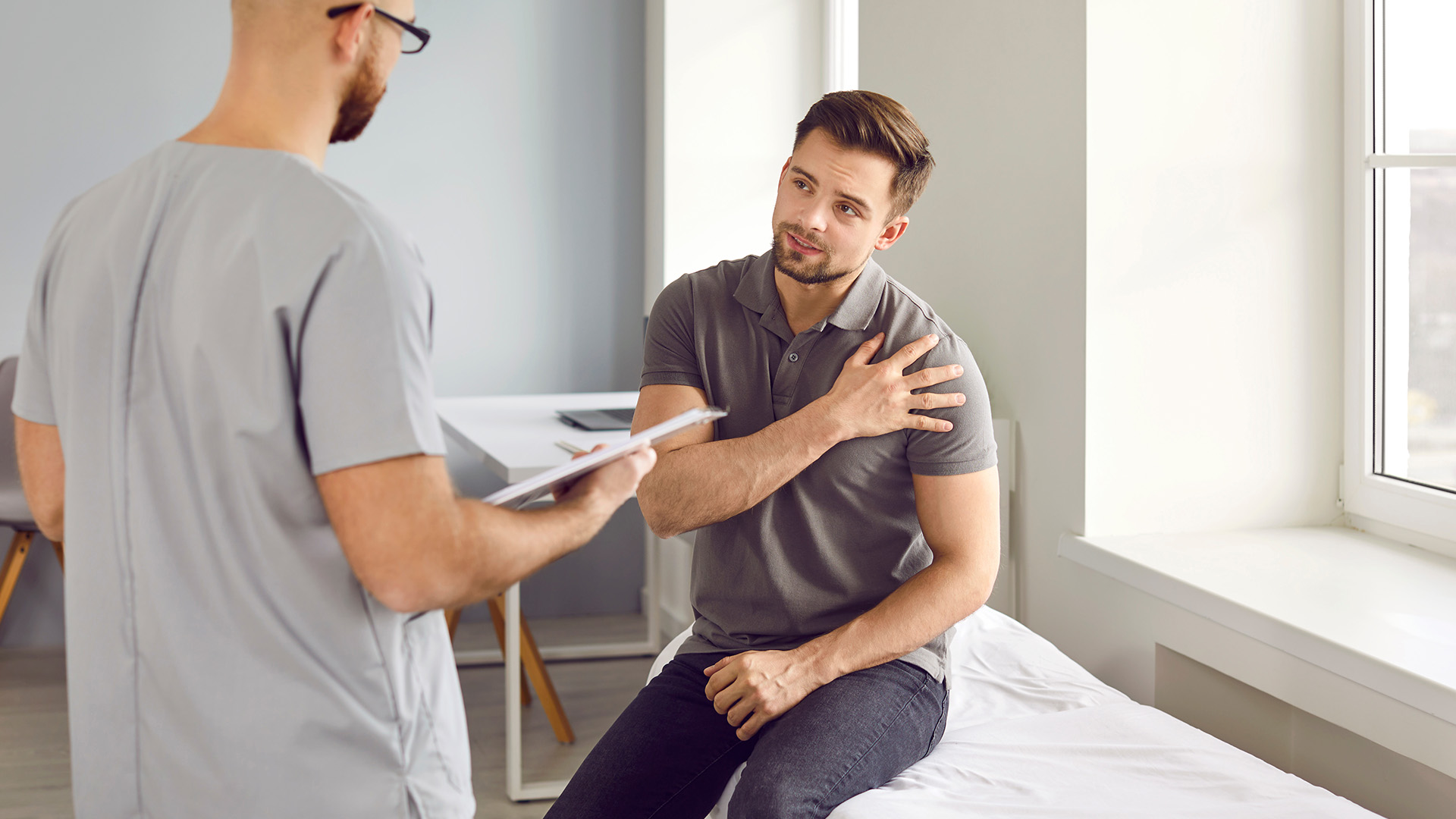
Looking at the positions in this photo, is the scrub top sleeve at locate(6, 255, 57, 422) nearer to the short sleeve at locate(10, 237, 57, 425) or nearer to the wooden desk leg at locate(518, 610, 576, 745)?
the short sleeve at locate(10, 237, 57, 425)

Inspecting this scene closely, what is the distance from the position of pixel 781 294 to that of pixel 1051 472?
754 mm

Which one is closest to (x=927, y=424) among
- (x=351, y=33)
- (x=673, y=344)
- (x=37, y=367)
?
(x=673, y=344)

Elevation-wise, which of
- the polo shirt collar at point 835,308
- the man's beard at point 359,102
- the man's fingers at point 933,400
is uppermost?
the man's beard at point 359,102

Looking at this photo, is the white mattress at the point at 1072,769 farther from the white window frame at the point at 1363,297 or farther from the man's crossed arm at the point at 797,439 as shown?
the white window frame at the point at 1363,297

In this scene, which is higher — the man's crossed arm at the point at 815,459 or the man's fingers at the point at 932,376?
the man's fingers at the point at 932,376

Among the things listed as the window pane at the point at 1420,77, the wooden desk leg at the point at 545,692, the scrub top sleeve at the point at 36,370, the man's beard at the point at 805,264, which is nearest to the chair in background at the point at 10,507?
the wooden desk leg at the point at 545,692

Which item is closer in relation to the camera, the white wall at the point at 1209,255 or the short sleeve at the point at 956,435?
the short sleeve at the point at 956,435

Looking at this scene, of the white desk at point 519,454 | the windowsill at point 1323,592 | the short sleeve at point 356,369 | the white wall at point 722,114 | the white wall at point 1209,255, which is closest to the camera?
the short sleeve at point 356,369

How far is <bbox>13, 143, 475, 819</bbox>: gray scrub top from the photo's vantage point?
0.74 m

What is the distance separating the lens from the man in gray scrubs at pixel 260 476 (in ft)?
2.42

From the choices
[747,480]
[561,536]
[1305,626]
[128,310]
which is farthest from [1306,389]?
[128,310]

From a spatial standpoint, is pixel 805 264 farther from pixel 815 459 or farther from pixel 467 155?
pixel 467 155

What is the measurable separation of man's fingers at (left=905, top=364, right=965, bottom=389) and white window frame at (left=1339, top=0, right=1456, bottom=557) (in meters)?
0.95

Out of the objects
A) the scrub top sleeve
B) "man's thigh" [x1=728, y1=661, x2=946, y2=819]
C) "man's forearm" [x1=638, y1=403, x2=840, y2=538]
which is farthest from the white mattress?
the scrub top sleeve
